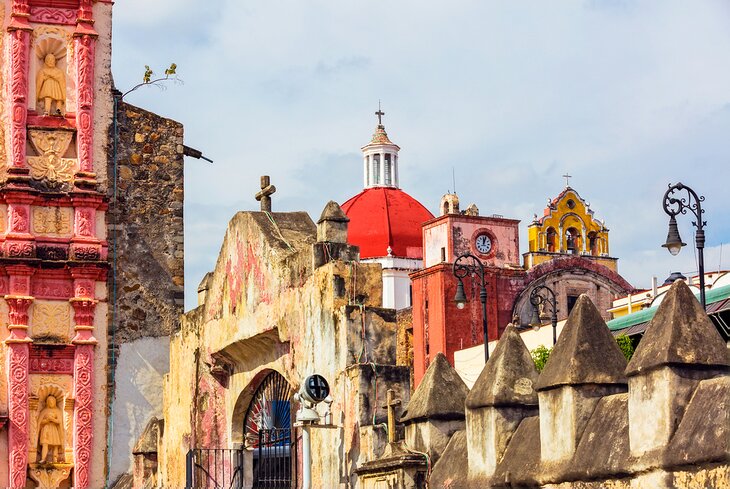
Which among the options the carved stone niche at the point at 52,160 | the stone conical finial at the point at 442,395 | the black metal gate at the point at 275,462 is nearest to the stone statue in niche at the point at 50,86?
the carved stone niche at the point at 52,160

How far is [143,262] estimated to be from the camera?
2330cm

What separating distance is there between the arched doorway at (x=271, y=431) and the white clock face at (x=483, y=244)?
38718 millimetres

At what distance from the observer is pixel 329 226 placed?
15.0m

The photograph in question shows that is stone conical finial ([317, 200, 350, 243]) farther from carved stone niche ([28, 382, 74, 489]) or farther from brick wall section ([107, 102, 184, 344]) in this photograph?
brick wall section ([107, 102, 184, 344])

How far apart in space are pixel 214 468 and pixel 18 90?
23.1ft

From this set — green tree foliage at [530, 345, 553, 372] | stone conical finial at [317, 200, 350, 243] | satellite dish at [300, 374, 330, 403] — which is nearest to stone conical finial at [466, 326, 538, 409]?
satellite dish at [300, 374, 330, 403]

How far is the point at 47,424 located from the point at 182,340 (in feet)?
9.75

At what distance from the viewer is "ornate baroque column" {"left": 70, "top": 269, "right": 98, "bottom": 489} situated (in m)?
21.5

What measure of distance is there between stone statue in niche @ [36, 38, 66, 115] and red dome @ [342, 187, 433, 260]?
39.2m

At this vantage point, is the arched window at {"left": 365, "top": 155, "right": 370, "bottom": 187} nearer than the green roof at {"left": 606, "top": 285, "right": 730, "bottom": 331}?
No

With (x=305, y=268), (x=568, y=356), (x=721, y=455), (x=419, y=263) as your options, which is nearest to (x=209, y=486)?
(x=305, y=268)

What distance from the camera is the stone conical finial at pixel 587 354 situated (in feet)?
31.4

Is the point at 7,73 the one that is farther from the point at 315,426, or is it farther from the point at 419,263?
the point at 419,263

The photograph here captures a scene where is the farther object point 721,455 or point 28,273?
point 28,273
